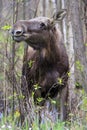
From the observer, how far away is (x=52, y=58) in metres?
9.12

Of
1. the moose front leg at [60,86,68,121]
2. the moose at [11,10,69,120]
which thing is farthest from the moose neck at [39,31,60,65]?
the moose front leg at [60,86,68,121]

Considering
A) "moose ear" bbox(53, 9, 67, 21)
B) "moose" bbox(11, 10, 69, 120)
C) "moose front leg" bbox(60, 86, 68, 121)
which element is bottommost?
"moose front leg" bbox(60, 86, 68, 121)

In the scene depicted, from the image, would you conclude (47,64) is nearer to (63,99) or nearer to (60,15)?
(63,99)

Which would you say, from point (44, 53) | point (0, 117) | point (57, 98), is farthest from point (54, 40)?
point (0, 117)

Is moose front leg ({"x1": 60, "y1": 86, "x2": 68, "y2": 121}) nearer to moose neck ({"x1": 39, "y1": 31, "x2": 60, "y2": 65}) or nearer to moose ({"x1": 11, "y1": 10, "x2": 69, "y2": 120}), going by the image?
moose ({"x1": 11, "y1": 10, "x2": 69, "y2": 120})

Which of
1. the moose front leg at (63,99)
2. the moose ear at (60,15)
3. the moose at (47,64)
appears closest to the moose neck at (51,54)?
the moose at (47,64)

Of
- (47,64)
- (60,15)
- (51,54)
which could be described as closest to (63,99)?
(47,64)

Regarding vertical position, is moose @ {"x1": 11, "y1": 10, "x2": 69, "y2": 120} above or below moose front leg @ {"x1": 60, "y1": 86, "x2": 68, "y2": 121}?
above

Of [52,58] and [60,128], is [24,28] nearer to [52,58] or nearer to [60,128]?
[52,58]

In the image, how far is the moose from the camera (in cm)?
865

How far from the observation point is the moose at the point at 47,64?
865 cm

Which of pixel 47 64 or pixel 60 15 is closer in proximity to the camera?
pixel 60 15

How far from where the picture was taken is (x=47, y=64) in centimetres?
918

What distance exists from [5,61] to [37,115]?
168 cm
